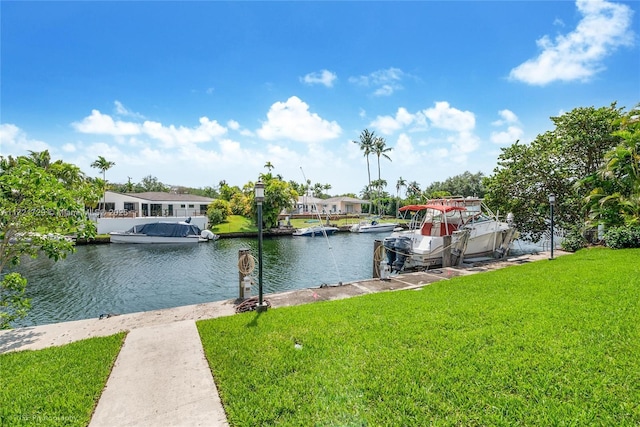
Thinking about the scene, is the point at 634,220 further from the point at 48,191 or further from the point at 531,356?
the point at 48,191

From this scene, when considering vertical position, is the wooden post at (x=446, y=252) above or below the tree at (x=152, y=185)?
below

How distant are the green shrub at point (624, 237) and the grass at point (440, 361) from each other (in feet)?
24.9

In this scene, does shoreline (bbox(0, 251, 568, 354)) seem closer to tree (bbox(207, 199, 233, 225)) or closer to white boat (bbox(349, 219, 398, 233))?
white boat (bbox(349, 219, 398, 233))

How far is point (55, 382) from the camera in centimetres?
407

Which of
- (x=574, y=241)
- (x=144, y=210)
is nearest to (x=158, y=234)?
(x=144, y=210)

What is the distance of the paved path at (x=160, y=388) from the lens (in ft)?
11.2

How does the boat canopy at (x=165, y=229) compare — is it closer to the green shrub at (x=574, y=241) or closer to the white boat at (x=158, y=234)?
the white boat at (x=158, y=234)

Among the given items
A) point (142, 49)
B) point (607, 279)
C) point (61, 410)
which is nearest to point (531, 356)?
point (607, 279)

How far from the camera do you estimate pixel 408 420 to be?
3.15 meters

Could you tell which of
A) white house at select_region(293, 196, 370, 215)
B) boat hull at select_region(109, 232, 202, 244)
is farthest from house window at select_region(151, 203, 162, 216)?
white house at select_region(293, 196, 370, 215)

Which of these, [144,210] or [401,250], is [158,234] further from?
[401,250]

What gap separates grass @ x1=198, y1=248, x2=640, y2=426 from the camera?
325 cm

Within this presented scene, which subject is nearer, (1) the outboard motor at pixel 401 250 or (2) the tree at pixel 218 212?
(1) the outboard motor at pixel 401 250

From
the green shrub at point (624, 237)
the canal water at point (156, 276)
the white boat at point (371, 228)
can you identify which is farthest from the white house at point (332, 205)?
the green shrub at point (624, 237)
